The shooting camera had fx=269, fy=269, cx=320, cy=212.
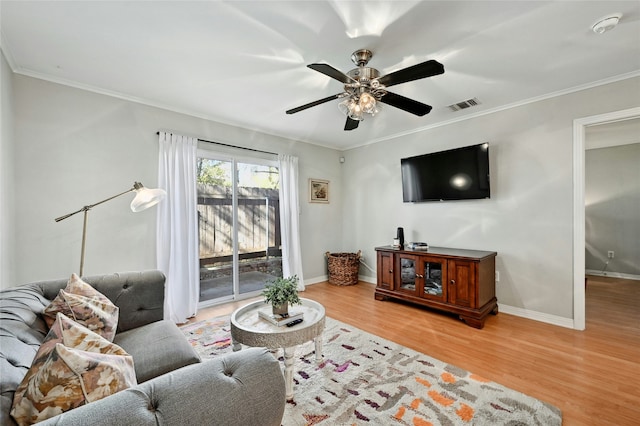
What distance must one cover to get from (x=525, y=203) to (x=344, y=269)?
266 cm

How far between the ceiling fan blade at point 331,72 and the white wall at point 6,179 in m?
2.35

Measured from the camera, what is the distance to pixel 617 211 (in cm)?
490

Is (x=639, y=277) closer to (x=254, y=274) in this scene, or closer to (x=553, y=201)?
(x=553, y=201)

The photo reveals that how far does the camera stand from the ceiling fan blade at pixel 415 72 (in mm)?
1718

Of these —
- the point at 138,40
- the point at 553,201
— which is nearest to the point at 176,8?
the point at 138,40

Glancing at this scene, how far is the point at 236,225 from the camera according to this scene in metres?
3.90

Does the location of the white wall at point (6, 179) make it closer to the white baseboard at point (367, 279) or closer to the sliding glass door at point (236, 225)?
the sliding glass door at point (236, 225)

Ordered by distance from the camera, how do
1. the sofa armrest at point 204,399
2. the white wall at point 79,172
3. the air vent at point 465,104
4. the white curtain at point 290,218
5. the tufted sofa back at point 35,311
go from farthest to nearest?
the white curtain at point 290,218, the air vent at point 465,104, the white wall at point 79,172, the tufted sofa back at point 35,311, the sofa armrest at point 204,399

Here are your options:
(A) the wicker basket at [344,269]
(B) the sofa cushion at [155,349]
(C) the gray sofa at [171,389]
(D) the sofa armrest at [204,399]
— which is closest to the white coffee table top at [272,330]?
(B) the sofa cushion at [155,349]

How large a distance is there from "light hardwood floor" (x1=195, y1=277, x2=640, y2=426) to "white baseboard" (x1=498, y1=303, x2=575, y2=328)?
81 mm

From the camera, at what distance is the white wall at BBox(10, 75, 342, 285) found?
2.42 m

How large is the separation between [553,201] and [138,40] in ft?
13.7

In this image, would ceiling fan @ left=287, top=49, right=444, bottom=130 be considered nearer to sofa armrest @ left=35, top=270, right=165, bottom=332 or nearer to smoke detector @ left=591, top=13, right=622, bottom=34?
smoke detector @ left=591, top=13, right=622, bottom=34

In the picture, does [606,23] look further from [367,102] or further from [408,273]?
[408,273]
